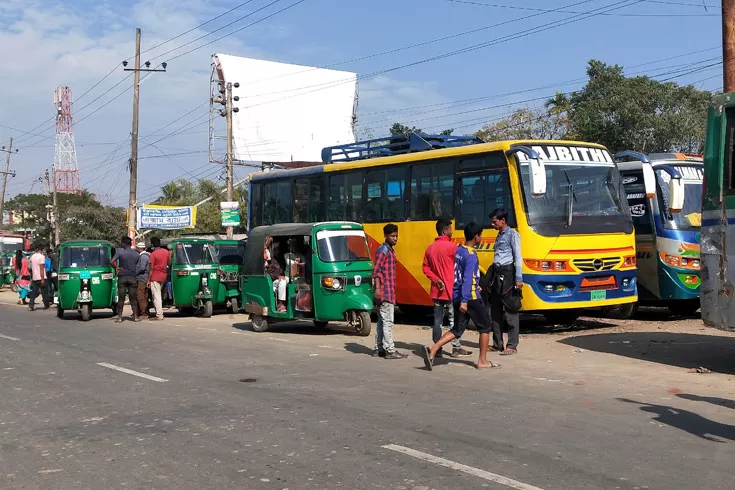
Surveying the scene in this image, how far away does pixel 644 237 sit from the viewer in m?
16.8

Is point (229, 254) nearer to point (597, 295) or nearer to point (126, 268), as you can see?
point (126, 268)

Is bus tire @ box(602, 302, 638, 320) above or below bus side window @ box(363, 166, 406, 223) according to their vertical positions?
below

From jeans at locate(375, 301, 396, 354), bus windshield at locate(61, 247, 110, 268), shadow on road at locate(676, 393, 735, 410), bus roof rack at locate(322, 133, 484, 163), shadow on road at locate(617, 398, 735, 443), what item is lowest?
shadow on road at locate(676, 393, 735, 410)

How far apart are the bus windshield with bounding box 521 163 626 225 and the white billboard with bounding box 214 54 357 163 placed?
35.5 meters

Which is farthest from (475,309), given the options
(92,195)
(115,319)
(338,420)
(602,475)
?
(92,195)

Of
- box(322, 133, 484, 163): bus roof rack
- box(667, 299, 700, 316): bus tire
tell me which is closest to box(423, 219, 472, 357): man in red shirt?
box(322, 133, 484, 163): bus roof rack

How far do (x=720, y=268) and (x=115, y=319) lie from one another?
14619 millimetres

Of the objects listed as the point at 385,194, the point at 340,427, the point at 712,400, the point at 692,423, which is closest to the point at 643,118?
the point at 385,194

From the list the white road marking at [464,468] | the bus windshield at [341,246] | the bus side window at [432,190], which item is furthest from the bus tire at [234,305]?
the white road marking at [464,468]

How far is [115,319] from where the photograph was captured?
66.7 feet

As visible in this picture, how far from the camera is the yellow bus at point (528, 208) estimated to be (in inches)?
575

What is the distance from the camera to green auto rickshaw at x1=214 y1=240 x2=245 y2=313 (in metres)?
21.0

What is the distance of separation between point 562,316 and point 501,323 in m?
4.15

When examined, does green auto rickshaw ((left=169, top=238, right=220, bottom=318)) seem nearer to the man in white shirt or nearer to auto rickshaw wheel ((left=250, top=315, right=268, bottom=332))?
auto rickshaw wheel ((left=250, top=315, right=268, bottom=332))
